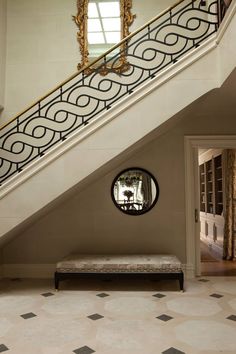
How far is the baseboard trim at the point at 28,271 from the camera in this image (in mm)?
5238

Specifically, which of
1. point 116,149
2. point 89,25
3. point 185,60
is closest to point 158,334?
point 116,149

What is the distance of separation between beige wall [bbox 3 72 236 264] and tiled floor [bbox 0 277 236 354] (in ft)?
1.94

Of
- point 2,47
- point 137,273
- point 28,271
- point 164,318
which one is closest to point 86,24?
point 2,47

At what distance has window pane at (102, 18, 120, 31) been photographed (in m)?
5.46

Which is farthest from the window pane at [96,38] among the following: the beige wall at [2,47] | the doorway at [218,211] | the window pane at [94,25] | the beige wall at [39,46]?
the doorway at [218,211]

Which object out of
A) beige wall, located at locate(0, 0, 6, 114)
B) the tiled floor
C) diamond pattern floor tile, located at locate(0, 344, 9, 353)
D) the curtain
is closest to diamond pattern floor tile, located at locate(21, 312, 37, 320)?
the tiled floor

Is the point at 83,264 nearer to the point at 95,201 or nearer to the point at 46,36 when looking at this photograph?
the point at 95,201

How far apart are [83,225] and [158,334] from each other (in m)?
2.65

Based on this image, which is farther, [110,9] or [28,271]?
[110,9]

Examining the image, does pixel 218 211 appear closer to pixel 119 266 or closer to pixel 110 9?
pixel 119 266

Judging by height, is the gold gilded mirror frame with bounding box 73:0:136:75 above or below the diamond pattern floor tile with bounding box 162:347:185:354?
above

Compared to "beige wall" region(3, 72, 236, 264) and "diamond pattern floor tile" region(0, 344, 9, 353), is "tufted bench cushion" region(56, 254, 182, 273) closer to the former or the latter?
"beige wall" region(3, 72, 236, 264)

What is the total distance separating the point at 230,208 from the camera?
6.84m

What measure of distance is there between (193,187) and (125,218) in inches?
50.7
